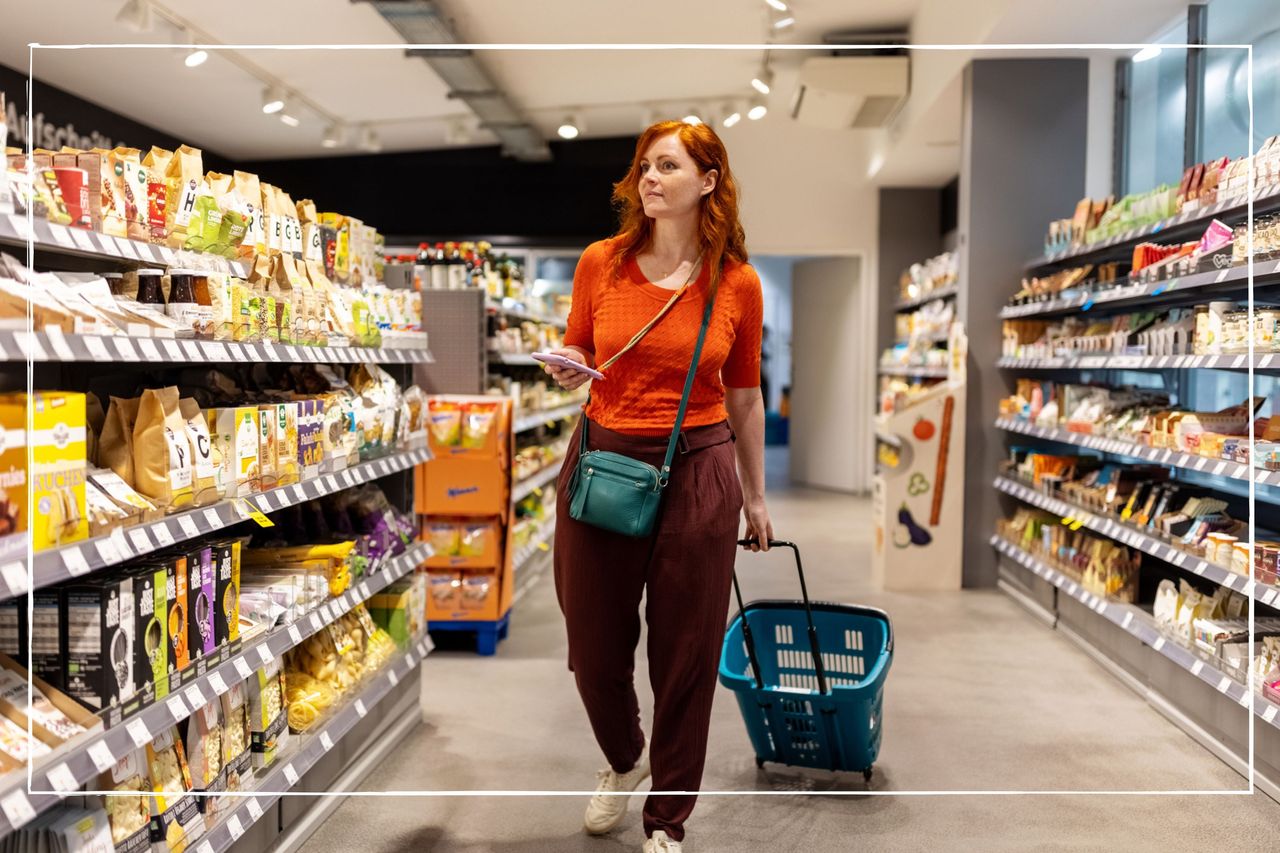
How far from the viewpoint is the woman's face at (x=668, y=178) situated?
2469mm

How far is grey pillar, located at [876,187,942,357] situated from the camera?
36.3 feet

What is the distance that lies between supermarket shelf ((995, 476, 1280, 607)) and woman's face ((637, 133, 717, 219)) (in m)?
1.62

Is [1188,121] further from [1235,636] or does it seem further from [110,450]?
[110,450]

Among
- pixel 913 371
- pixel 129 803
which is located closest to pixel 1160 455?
pixel 129 803

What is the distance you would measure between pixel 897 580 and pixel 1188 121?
291 cm

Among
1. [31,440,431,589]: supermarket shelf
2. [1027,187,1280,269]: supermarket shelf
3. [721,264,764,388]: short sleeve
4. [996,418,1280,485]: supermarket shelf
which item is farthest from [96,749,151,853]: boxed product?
[1027,187,1280,269]: supermarket shelf

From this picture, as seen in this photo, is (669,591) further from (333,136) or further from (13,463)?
(333,136)

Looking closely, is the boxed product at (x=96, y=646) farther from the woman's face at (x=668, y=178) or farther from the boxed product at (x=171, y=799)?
the woman's face at (x=668, y=178)

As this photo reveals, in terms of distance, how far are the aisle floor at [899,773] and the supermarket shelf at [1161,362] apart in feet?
4.27

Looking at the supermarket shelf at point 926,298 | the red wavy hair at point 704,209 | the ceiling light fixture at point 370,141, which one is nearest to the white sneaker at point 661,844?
the red wavy hair at point 704,209

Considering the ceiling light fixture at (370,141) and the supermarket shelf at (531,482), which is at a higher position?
the ceiling light fixture at (370,141)

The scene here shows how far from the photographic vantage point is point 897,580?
637 cm

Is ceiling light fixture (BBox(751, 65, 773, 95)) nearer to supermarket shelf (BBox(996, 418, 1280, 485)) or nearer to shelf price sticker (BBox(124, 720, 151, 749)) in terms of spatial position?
supermarket shelf (BBox(996, 418, 1280, 485))

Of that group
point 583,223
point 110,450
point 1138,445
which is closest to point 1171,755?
point 1138,445
